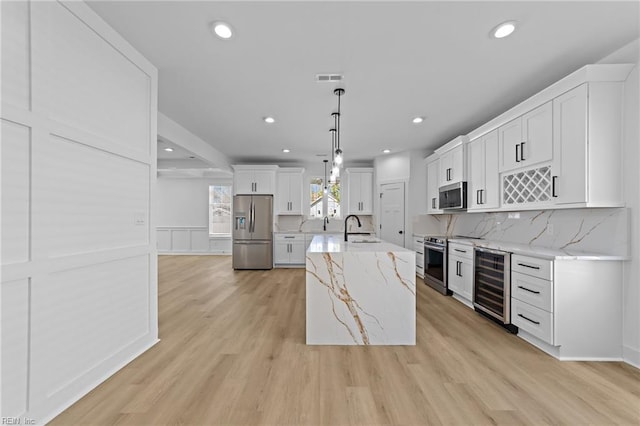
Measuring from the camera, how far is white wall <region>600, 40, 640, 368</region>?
221 cm

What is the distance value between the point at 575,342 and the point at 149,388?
3.44m

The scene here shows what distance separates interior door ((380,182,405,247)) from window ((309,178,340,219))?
4.09 feet

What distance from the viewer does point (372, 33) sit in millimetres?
2084

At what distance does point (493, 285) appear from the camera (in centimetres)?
313

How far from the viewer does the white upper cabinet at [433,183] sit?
16.9ft

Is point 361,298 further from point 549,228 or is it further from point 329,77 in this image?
point 549,228

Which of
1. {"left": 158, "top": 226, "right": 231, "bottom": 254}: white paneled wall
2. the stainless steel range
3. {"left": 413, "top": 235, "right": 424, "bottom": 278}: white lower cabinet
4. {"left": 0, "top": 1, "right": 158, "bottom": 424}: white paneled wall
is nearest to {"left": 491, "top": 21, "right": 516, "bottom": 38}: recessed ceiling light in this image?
{"left": 0, "top": 1, "right": 158, "bottom": 424}: white paneled wall

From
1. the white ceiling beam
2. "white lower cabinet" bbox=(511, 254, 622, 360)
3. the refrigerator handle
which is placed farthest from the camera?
the refrigerator handle

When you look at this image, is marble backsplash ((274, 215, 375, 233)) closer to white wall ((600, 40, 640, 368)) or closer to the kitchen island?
the kitchen island

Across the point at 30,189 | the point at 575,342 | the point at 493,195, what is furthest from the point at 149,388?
the point at 493,195

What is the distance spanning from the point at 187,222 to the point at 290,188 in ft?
13.7

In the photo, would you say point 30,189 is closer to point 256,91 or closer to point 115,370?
point 115,370

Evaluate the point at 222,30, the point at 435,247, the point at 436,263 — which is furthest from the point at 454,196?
the point at 222,30

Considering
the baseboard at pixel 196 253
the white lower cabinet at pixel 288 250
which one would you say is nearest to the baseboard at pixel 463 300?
the white lower cabinet at pixel 288 250
